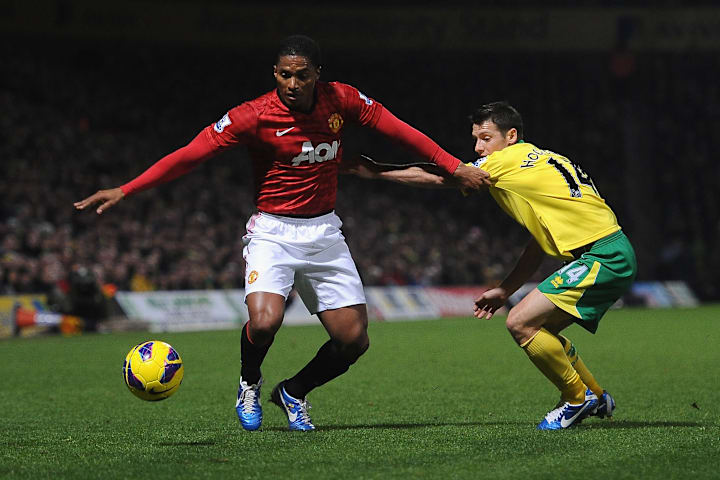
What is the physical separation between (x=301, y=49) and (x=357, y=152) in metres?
26.7

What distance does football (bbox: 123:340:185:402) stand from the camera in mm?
6355

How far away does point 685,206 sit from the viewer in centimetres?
3506

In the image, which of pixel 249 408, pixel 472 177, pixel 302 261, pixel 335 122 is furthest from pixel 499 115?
pixel 249 408

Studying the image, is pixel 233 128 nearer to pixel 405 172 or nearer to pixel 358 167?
pixel 358 167

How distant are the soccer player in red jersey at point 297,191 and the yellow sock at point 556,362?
3.43 ft

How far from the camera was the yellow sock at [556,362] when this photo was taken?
625cm

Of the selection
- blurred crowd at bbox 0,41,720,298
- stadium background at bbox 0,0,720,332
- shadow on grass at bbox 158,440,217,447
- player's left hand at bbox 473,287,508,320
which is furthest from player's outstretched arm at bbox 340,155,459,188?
stadium background at bbox 0,0,720,332

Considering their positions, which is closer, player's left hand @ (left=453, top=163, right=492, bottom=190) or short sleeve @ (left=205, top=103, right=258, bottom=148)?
short sleeve @ (left=205, top=103, right=258, bottom=148)

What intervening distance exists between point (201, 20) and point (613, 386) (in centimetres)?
2371

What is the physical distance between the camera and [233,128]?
621 centimetres

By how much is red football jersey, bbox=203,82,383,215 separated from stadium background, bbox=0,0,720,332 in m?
14.1

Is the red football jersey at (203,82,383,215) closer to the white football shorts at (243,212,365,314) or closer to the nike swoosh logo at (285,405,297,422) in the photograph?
the white football shorts at (243,212,365,314)

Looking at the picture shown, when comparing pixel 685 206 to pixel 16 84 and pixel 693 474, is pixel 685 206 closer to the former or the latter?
pixel 16 84

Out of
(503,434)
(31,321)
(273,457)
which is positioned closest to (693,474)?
(503,434)
